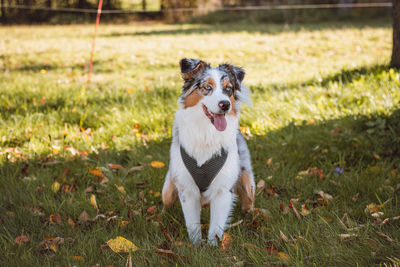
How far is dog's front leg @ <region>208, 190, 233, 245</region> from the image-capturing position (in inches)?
101

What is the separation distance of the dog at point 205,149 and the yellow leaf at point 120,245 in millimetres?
481

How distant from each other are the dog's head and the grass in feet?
0.69

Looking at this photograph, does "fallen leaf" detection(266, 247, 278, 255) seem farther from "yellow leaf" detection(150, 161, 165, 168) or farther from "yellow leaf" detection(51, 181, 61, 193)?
"yellow leaf" detection(51, 181, 61, 193)

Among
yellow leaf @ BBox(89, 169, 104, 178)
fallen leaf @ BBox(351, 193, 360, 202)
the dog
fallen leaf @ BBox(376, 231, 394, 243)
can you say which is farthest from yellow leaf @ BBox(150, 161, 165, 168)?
fallen leaf @ BBox(376, 231, 394, 243)

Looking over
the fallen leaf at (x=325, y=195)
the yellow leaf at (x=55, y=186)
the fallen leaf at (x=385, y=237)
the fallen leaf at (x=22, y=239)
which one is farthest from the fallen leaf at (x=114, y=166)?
the fallen leaf at (x=385, y=237)

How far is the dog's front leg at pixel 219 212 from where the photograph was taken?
101 inches

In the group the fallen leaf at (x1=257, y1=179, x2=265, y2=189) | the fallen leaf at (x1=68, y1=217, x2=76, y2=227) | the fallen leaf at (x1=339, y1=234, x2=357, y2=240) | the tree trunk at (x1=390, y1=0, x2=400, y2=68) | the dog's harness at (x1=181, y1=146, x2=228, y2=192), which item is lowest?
the fallen leaf at (x1=68, y1=217, x2=76, y2=227)

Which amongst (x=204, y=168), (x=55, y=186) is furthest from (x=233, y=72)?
(x=55, y=186)

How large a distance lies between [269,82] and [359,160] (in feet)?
9.27

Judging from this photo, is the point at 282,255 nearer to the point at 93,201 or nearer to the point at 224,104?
the point at 224,104

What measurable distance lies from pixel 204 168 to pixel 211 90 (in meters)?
0.58

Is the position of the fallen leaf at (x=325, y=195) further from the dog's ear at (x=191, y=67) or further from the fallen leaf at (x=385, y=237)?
the dog's ear at (x=191, y=67)

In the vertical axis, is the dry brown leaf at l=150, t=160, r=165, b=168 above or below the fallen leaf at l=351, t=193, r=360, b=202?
above

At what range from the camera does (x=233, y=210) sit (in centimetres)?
292
